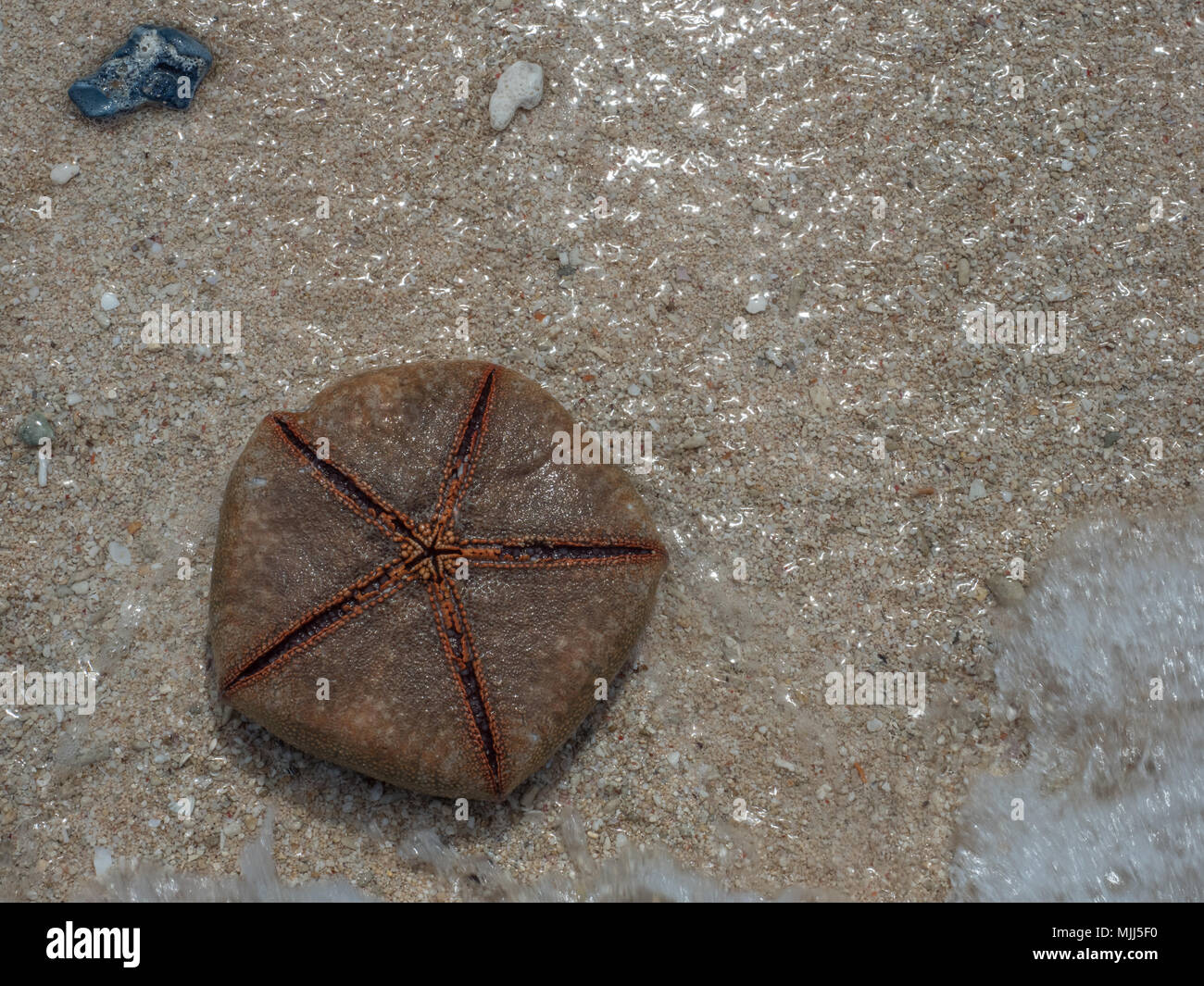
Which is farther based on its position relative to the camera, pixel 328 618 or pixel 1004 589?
pixel 1004 589

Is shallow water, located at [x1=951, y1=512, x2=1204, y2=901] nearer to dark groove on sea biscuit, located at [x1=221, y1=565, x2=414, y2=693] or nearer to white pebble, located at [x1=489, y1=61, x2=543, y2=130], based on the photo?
dark groove on sea biscuit, located at [x1=221, y1=565, x2=414, y2=693]

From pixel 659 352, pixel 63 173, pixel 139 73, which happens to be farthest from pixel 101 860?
pixel 139 73

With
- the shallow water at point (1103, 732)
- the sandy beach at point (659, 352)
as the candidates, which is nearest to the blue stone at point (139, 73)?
the sandy beach at point (659, 352)

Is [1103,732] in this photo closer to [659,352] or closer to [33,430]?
[659,352]

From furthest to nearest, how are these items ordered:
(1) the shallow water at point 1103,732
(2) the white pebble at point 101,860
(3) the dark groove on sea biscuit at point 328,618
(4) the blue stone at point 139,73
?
(4) the blue stone at point 139,73 < (1) the shallow water at point 1103,732 < (2) the white pebble at point 101,860 < (3) the dark groove on sea biscuit at point 328,618

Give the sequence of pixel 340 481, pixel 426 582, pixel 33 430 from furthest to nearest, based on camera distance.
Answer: pixel 33 430
pixel 340 481
pixel 426 582

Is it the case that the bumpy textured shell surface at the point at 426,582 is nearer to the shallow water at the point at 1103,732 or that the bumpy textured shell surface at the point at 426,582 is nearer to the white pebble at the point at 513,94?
the white pebble at the point at 513,94

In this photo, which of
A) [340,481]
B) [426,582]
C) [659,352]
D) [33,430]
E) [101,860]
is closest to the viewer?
[426,582]
